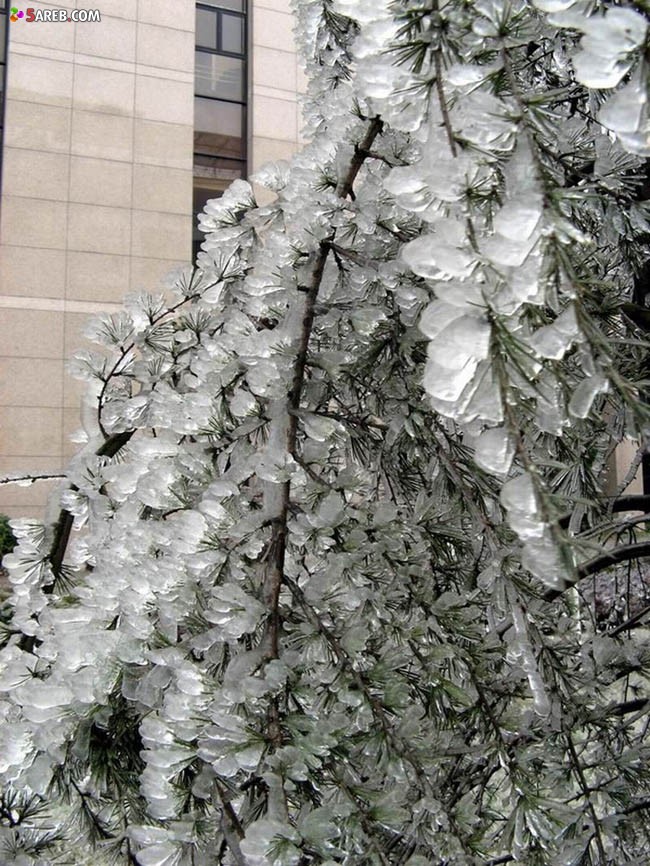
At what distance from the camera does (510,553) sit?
3.04 feet

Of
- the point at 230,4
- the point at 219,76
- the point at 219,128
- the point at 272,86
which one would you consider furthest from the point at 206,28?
the point at 219,128

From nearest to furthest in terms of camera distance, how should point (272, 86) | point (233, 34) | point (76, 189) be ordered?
point (76, 189) < point (272, 86) < point (233, 34)

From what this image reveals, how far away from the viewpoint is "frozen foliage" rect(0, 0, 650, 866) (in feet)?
1.56

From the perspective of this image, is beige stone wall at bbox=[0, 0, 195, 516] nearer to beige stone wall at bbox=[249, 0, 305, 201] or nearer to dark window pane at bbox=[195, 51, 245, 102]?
dark window pane at bbox=[195, 51, 245, 102]

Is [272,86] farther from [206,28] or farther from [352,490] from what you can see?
[352,490]

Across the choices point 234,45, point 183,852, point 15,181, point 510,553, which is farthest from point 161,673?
point 234,45

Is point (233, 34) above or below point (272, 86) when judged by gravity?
above

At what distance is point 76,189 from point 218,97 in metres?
2.44

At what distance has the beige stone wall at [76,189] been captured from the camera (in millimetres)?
9078

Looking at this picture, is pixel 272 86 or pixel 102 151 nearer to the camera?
pixel 102 151

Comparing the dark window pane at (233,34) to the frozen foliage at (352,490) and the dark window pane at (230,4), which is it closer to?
the dark window pane at (230,4)

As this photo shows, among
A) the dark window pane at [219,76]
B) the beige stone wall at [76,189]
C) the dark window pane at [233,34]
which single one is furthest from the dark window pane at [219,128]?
the dark window pane at [233,34]

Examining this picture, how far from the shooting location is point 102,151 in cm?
962

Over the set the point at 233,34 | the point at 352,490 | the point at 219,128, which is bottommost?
the point at 219,128
